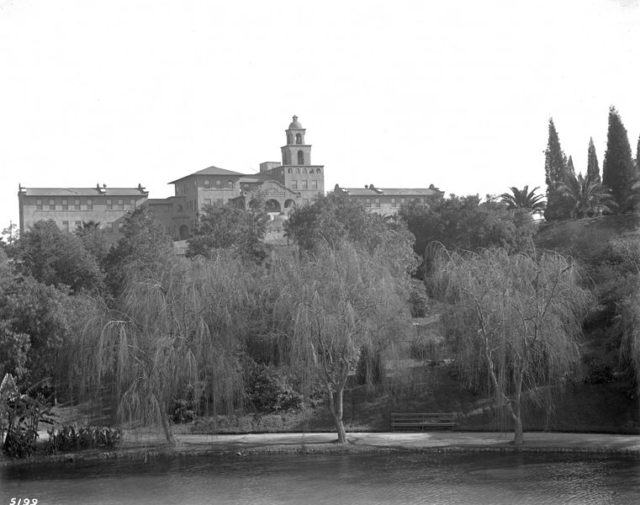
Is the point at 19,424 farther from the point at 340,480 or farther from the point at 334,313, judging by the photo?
the point at 340,480

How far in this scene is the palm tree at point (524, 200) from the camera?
6662cm

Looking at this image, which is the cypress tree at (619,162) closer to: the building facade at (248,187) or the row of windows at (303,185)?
the building facade at (248,187)

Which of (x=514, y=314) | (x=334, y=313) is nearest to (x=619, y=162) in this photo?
(x=514, y=314)

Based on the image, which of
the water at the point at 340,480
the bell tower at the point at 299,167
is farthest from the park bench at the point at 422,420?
the bell tower at the point at 299,167

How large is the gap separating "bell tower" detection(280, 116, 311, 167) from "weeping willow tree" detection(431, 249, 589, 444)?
8150 cm

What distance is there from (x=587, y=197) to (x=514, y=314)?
35079 mm

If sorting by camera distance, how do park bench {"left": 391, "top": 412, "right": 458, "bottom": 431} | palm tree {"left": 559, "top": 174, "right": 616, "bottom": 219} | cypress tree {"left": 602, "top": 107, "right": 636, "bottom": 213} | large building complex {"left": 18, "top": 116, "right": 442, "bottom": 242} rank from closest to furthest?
park bench {"left": 391, "top": 412, "right": 458, "bottom": 431}
cypress tree {"left": 602, "top": 107, "right": 636, "bottom": 213}
palm tree {"left": 559, "top": 174, "right": 616, "bottom": 219}
large building complex {"left": 18, "top": 116, "right": 442, "bottom": 242}

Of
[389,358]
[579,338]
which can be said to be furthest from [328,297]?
[579,338]

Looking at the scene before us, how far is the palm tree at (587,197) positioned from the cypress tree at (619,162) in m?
0.63

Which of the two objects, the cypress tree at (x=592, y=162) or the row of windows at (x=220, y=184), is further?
the row of windows at (x=220, y=184)

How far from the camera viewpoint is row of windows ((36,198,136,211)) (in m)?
105

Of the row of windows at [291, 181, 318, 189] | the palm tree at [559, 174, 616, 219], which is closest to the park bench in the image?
the palm tree at [559, 174, 616, 219]

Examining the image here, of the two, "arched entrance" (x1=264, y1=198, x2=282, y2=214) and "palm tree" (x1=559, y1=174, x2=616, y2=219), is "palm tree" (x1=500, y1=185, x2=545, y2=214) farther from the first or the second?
"arched entrance" (x1=264, y1=198, x2=282, y2=214)

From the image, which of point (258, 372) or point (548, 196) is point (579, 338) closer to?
point (258, 372)
